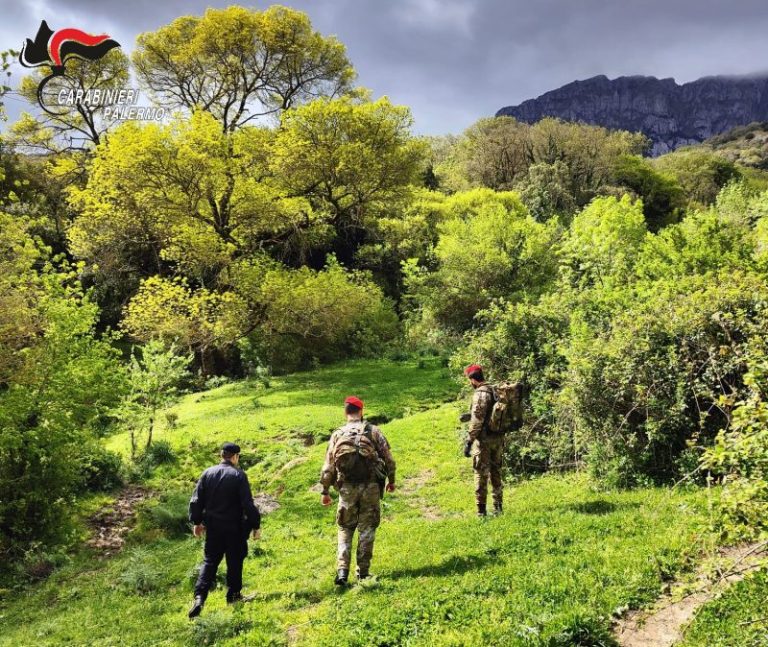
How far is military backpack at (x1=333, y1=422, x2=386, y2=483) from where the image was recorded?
8352mm

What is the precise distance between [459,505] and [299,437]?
926 centimetres

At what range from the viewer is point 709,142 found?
153250 mm

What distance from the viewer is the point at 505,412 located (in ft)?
33.2

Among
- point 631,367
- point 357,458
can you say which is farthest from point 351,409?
point 631,367

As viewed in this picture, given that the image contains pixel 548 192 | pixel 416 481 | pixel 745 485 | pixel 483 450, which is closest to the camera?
pixel 745 485

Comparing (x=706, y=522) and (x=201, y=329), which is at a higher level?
(x=201, y=329)

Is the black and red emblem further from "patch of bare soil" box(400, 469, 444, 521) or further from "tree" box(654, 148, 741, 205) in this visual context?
"tree" box(654, 148, 741, 205)

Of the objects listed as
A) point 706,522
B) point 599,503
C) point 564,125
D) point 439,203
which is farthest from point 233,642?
point 564,125

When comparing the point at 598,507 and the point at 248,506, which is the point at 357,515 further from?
the point at 598,507

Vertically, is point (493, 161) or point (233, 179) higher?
point (493, 161)

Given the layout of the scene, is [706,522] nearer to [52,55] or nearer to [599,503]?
[599,503]

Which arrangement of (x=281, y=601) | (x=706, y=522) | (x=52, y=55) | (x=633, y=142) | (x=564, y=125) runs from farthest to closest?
(x=633, y=142)
(x=564, y=125)
(x=52, y=55)
(x=281, y=601)
(x=706, y=522)

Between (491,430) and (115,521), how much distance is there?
11762 millimetres

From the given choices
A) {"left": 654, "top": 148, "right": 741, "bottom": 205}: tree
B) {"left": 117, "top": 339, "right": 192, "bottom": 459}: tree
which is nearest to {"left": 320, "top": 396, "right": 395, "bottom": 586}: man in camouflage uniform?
{"left": 117, "top": 339, "right": 192, "bottom": 459}: tree
